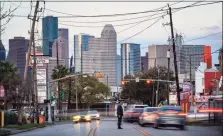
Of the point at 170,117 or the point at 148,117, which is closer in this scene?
the point at 170,117

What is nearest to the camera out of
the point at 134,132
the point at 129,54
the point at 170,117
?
the point at 134,132

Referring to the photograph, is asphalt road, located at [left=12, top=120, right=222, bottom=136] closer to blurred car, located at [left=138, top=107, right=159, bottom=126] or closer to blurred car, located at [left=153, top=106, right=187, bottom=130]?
blurred car, located at [left=153, top=106, right=187, bottom=130]

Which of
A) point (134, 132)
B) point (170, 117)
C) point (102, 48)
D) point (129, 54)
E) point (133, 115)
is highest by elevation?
point (129, 54)

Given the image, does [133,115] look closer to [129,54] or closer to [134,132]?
[129,54]

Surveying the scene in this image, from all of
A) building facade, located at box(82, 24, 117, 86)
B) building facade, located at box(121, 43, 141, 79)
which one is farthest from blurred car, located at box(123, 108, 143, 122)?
building facade, located at box(121, 43, 141, 79)

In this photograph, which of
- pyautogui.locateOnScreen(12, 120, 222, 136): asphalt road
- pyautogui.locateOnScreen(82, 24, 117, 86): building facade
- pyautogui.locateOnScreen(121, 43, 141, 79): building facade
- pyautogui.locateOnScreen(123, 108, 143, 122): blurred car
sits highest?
pyautogui.locateOnScreen(121, 43, 141, 79): building facade

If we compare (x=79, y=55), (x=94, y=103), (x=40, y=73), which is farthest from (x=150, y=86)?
(x=79, y=55)

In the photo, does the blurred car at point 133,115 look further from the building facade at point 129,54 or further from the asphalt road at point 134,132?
the asphalt road at point 134,132

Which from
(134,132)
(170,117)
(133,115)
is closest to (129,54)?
(133,115)

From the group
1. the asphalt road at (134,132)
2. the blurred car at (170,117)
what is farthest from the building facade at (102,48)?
the blurred car at (170,117)

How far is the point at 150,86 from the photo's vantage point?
301ft

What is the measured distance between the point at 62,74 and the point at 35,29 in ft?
107

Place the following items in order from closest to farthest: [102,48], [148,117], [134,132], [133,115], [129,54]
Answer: [134,132] → [102,48] → [148,117] → [133,115] → [129,54]

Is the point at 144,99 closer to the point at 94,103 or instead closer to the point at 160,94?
the point at 160,94
